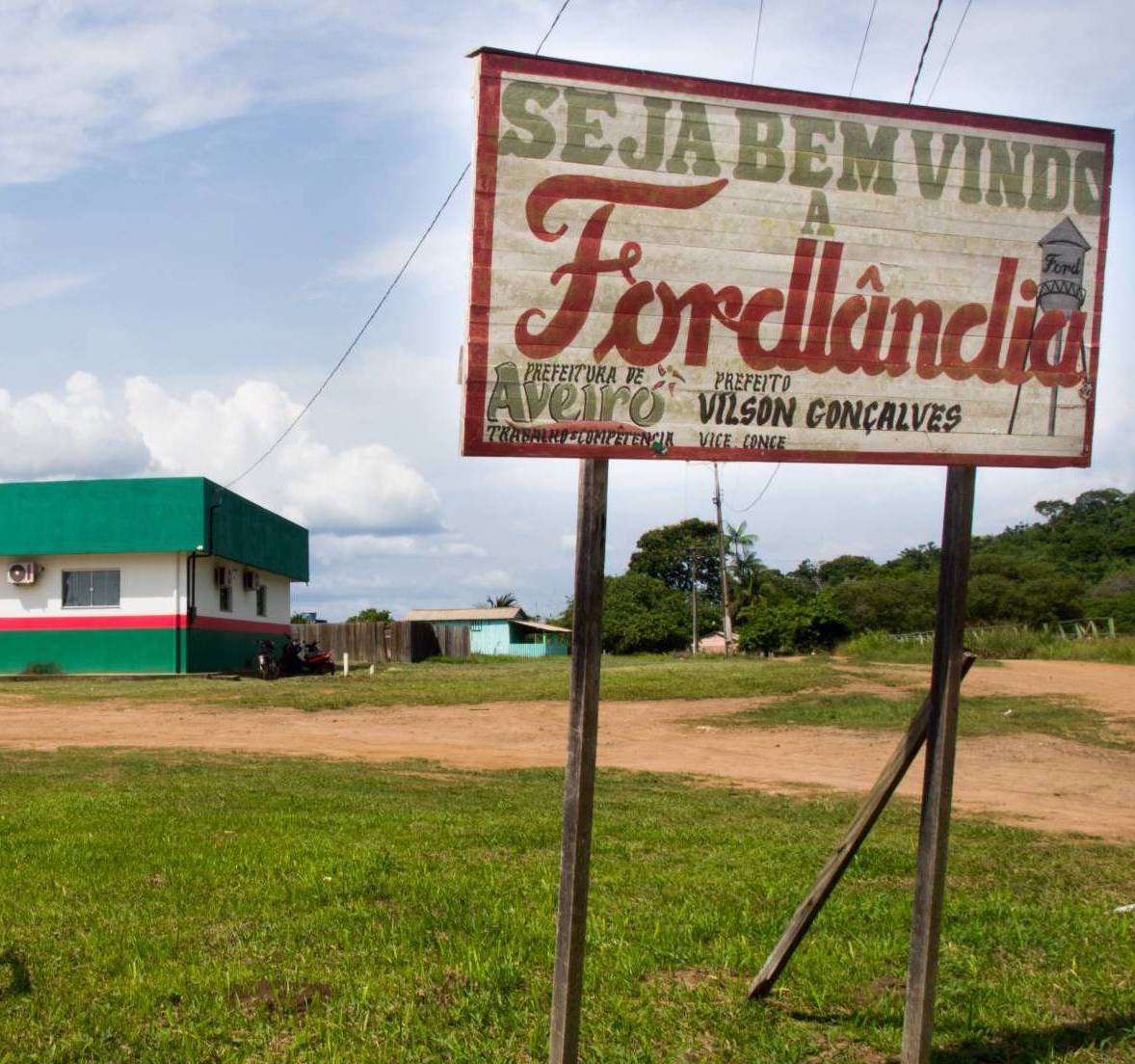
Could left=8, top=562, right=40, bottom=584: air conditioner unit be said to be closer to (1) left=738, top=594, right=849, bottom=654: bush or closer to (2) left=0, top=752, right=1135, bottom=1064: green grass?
(2) left=0, top=752, right=1135, bottom=1064: green grass

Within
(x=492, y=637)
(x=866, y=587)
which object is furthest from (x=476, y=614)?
(x=866, y=587)

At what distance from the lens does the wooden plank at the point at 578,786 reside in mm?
3818

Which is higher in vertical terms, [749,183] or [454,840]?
[749,183]

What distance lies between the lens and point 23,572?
107 feet

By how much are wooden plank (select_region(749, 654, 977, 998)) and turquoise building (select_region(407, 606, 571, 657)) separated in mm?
66234

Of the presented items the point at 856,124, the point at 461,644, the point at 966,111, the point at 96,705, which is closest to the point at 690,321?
the point at 856,124

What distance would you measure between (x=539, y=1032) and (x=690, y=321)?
8.43ft

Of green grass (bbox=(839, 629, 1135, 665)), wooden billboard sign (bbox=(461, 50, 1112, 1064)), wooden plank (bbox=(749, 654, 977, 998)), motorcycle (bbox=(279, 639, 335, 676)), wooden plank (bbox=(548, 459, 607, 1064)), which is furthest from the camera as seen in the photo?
green grass (bbox=(839, 629, 1135, 665))

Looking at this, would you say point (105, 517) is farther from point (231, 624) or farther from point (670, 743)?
point (670, 743)

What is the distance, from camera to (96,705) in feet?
76.9

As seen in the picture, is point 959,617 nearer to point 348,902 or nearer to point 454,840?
point 348,902

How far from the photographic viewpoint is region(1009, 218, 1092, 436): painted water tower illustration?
4.55 metres

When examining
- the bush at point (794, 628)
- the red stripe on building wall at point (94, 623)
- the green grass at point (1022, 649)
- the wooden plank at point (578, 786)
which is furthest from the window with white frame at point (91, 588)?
the bush at point (794, 628)

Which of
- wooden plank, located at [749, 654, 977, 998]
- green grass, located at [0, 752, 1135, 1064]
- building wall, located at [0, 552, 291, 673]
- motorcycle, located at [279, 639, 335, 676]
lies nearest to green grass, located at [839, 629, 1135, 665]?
motorcycle, located at [279, 639, 335, 676]
